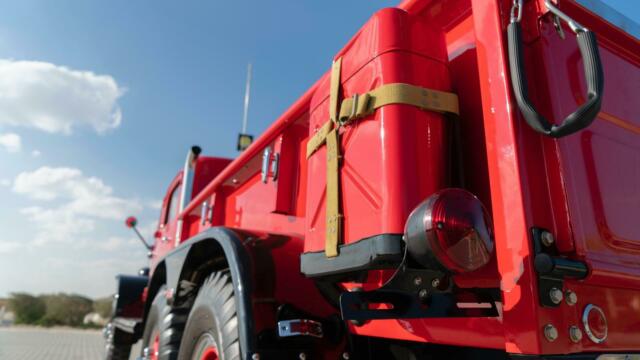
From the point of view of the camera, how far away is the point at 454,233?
1.22m

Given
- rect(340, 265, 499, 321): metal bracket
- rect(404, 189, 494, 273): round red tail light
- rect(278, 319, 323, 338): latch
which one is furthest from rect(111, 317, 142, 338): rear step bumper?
rect(404, 189, 494, 273): round red tail light

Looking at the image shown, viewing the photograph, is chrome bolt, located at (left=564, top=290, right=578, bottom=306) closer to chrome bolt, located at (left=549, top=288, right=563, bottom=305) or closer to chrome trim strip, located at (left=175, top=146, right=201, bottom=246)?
chrome bolt, located at (left=549, top=288, right=563, bottom=305)

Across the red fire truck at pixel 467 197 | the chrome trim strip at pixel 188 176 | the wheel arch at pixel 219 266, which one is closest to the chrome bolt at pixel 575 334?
the red fire truck at pixel 467 197

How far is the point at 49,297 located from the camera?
1936 centimetres

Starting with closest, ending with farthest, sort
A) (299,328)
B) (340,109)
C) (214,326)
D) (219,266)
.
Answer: (340,109) < (299,328) < (214,326) < (219,266)

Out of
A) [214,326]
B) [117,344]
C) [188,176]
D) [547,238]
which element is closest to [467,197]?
[547,238]

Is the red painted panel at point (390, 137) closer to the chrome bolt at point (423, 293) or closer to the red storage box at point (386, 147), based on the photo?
the red storage box at point (386, 147)

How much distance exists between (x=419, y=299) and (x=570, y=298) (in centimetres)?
42

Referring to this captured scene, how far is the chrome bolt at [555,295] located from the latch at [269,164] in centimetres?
187

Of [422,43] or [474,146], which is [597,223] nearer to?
[474,146]

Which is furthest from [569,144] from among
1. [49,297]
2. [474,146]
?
[49,297]

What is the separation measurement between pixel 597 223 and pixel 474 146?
1.47 ft

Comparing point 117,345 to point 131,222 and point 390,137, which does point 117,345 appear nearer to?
point 131,222

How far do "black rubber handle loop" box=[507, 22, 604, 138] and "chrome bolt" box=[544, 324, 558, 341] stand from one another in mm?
493
